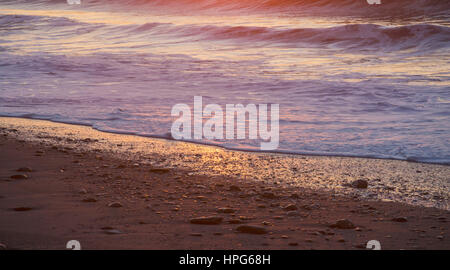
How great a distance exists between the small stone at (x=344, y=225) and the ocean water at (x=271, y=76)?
6.99 ft

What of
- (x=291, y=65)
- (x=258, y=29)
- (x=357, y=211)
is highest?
(x=258, y=29)

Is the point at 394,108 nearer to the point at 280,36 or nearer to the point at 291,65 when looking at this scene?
the point at 291,65

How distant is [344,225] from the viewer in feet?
11.1

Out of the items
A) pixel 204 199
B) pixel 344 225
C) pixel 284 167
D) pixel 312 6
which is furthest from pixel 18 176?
Result: pixel 312 6

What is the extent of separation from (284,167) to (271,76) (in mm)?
6475

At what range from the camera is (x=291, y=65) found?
13.2 meters

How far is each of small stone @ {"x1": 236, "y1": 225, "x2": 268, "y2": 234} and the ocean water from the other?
7.86ft

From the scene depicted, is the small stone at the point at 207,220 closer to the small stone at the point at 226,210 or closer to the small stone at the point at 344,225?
the small stone at the point at 226,210

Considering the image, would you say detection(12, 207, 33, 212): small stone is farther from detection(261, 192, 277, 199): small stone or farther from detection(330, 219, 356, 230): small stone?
detection(330, 219, 356, 230): small stone

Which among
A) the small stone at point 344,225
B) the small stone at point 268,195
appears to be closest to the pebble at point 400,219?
the small stone at point 344,225

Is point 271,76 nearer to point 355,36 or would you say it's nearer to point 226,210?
point 226,210

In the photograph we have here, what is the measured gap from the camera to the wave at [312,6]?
80.2 feet

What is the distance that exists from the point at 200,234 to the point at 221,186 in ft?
3.81
